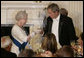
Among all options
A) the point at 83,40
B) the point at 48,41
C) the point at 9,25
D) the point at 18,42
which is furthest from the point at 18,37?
the point at 9,25

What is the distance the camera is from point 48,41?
3744mm

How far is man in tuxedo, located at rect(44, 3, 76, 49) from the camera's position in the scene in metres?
4.68

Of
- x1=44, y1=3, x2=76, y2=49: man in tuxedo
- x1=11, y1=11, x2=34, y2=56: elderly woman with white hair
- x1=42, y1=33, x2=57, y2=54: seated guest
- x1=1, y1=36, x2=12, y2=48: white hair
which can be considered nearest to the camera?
x1=1, y1=36, x2=12, y2=48: white hair

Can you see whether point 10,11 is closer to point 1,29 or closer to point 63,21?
point 1,29

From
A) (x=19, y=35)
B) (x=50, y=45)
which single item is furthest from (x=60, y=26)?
(x=50, y=45)

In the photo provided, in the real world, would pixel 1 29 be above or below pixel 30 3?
below

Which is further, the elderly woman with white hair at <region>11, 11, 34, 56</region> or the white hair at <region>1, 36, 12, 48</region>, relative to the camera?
the elderly woman with white hair at <region>11, 11, 34, 56</region>

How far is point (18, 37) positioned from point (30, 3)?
7.35 feet

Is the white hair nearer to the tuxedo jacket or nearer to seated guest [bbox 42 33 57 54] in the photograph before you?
seated guest [bbox 42 33 57 54]

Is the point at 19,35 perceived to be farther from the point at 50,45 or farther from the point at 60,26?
the point at 60,26

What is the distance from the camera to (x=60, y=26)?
15.5 feet

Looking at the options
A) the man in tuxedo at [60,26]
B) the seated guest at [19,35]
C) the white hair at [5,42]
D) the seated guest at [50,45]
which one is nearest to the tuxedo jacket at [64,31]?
the man in tuxedo at [60,26]

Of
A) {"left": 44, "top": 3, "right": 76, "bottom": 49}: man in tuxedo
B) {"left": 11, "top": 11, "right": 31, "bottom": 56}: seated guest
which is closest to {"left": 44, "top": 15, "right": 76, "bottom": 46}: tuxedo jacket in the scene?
{"left": 44, "top": 3, "right": 76, "bottom": 49}: man in tuxedo

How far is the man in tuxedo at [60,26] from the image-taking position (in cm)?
468
